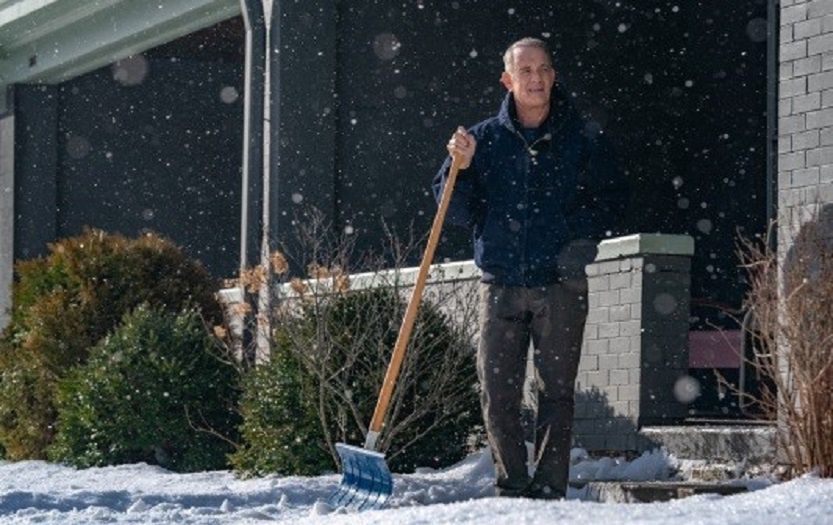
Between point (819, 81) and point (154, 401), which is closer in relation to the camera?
point (819, 81)

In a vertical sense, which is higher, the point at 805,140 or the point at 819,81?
the point at 819,81

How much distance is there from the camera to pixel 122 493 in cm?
1016

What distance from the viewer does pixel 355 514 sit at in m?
7.20

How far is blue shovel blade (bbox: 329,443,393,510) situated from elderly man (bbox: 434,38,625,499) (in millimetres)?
511

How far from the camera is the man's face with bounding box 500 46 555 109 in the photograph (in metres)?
8.41

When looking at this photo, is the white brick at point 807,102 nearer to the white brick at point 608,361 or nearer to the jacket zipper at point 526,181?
the jacket zipper at point 526,181

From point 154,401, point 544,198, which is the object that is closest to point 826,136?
point 544,198

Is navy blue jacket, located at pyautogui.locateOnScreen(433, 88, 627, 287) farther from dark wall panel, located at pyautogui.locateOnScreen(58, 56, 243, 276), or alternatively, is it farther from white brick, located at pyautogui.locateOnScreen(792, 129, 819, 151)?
dark wall panel, located at pyautogui.locateOnScreen(58, 56, 243, 276)

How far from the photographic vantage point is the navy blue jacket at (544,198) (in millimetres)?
8406

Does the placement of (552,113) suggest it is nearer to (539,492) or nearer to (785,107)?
(539,492)

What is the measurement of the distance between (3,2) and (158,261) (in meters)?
6.94

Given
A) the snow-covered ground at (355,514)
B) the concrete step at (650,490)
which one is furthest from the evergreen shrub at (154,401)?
the concrete step at (650,490)

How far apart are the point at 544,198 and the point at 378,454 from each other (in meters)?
1.38

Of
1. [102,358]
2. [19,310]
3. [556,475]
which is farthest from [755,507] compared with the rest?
[19,310]
